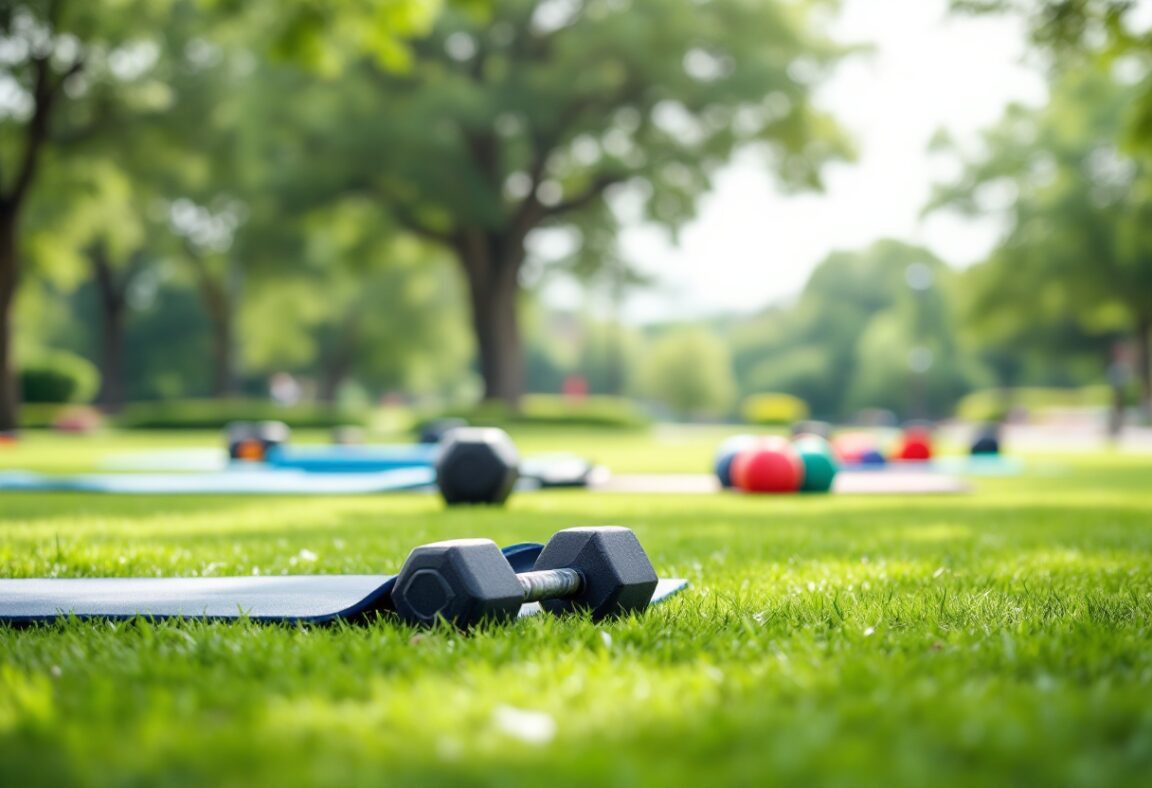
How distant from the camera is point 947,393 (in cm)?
8112

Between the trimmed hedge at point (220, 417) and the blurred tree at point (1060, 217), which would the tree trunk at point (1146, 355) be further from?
the trimmed hedge at point (220, 417)

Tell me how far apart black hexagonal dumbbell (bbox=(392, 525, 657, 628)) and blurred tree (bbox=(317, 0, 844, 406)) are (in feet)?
89.6

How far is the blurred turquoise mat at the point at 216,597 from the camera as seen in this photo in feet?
11.5

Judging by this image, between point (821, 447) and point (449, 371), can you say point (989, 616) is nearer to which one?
point (821, 447)

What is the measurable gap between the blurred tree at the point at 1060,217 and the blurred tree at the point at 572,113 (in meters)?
13.1

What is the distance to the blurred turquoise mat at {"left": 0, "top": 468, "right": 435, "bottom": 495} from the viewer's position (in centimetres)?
1095

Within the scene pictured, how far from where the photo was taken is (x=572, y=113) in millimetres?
32094

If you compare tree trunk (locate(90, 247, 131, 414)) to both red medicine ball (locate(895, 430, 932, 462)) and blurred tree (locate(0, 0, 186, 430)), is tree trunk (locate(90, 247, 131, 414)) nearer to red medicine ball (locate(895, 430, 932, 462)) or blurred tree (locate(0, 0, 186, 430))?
blurred tree (locate(0, 0, 186, 430))

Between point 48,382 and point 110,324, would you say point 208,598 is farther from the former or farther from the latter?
point 110,324

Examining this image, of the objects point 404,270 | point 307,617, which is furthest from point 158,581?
point 404,270

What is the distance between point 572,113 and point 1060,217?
22725 mm

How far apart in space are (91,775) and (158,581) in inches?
98.0

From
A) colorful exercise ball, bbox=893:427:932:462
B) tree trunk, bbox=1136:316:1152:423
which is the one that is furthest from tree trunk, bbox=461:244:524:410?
tree trunk, bbox=1136:316:1152:423

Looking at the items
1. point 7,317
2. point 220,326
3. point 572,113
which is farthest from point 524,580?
point 220,326
